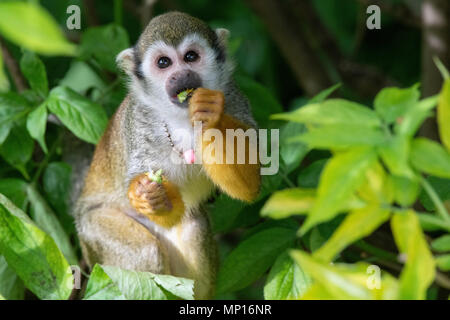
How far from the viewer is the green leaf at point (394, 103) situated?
165 cm

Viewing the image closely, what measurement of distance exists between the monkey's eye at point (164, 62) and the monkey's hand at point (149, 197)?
60 cm

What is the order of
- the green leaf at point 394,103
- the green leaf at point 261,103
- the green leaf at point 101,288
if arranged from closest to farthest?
the green leaf at point 394,103
the green leaf at point 101,288
the green leaf at point 261,103

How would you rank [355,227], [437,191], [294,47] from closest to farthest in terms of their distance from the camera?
[355,227] < [437,191] < [294,47]

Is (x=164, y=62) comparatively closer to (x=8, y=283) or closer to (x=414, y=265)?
(x=8, y=283)

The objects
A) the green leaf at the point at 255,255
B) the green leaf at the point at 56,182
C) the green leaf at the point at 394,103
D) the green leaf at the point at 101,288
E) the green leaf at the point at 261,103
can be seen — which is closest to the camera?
the green leaf at the point at 394,103

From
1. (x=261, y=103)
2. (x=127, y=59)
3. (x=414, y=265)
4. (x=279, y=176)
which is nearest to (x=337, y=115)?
(x=414, y=265)

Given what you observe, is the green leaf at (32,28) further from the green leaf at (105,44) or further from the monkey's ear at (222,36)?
the green leaf at (105,44)

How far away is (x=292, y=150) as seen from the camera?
3.39 meters

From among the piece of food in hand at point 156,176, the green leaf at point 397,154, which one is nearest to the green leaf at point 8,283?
the piece of food in hand at point 156,176

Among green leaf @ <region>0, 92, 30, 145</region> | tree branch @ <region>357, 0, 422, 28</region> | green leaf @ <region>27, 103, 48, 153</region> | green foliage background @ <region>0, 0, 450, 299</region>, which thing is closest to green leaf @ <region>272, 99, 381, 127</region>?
green foliage background @ <region>0, 0, 450, 299</region>

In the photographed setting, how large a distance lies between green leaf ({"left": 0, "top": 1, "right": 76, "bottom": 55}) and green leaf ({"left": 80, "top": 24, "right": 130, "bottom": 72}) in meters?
2.96

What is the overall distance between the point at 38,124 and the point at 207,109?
998 millimetres

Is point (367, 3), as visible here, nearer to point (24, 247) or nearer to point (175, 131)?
point (175, 131)

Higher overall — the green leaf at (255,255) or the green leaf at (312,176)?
the green leaf at (312,176)
